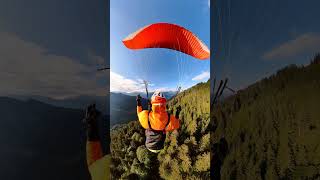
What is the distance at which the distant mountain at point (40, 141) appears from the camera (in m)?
2.48

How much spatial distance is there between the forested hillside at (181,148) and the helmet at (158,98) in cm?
7

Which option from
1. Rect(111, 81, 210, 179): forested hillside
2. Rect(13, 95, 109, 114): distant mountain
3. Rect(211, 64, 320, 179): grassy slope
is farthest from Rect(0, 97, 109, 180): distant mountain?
Rect(211, 64, 320, 179): grassy slope

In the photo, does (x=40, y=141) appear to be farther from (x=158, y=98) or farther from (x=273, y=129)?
(x=273, y=129)

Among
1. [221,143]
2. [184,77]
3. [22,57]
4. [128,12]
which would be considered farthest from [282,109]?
[22,57]

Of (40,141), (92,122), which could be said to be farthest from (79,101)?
(40,141)

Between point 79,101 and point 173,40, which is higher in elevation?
point 173,40

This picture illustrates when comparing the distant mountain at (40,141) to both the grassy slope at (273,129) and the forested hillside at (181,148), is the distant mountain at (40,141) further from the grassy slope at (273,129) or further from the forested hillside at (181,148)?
the grassy slope at (273,129)

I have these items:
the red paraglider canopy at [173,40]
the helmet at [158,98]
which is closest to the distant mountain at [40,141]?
the helmet at [158,98]

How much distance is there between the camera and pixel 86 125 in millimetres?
2717

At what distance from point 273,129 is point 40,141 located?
1680 mm

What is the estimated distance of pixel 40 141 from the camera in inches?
101

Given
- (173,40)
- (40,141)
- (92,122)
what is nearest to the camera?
(40,141)

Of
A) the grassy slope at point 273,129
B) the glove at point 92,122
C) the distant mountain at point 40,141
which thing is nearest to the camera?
the distant mountain at point 40,141

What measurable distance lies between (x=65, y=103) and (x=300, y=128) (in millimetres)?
1672
